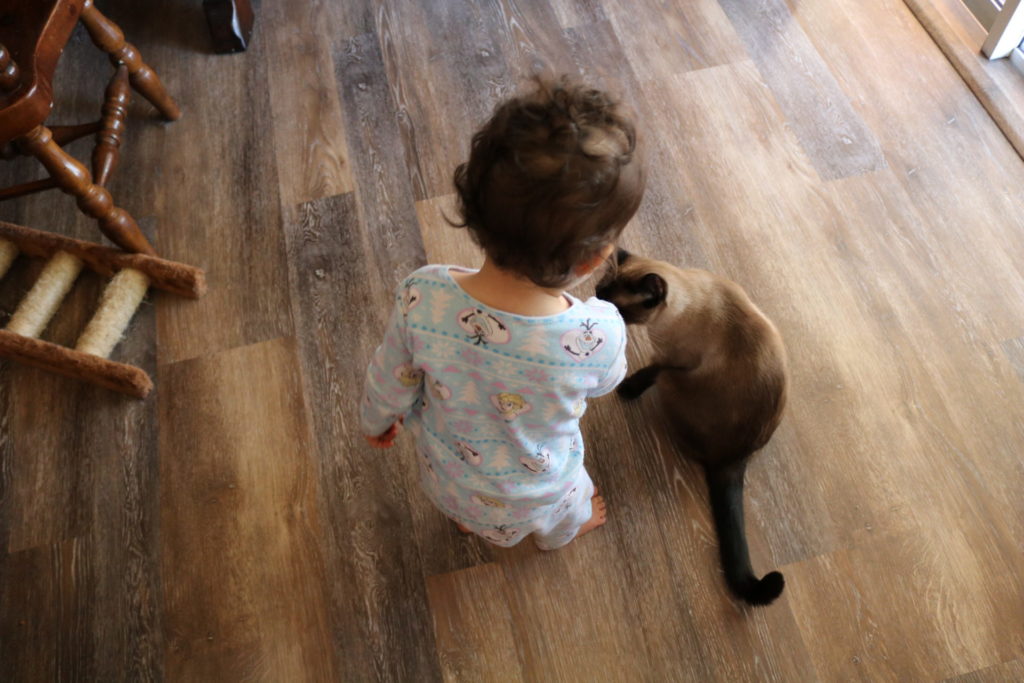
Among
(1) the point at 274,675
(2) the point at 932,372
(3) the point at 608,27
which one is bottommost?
(1) the point at 274,675

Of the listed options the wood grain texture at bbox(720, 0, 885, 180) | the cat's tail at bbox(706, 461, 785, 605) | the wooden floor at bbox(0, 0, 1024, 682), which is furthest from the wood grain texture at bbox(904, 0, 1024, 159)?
the cat's tail at bbox(706, 461, 785, 605)

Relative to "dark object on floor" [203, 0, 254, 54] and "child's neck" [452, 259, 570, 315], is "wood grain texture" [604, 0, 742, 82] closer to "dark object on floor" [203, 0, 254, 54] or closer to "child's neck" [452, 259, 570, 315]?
"dark object on floor" [203, 0, 254, 54]

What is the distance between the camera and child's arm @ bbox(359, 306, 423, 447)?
2.67 feet

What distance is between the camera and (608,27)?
182cm

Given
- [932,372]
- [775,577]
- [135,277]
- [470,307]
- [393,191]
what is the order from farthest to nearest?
[393,191] < [135,277] < [932,372] < [775,577] < [470,307]

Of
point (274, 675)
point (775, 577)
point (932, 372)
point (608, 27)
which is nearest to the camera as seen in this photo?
point (775, 577)

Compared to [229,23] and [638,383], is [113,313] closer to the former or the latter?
[229,23]

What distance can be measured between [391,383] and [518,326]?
0.68 ft

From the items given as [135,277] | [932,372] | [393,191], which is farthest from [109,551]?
[932,372]

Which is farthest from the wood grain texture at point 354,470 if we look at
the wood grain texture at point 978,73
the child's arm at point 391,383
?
the wood grain texture at point 978,73

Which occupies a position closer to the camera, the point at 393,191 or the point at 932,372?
the point at 932,372

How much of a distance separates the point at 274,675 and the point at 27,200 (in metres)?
1.22

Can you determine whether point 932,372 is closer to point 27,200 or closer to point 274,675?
point 274,675

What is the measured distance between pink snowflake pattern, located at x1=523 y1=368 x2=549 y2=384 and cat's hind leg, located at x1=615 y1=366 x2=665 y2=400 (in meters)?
0.53
